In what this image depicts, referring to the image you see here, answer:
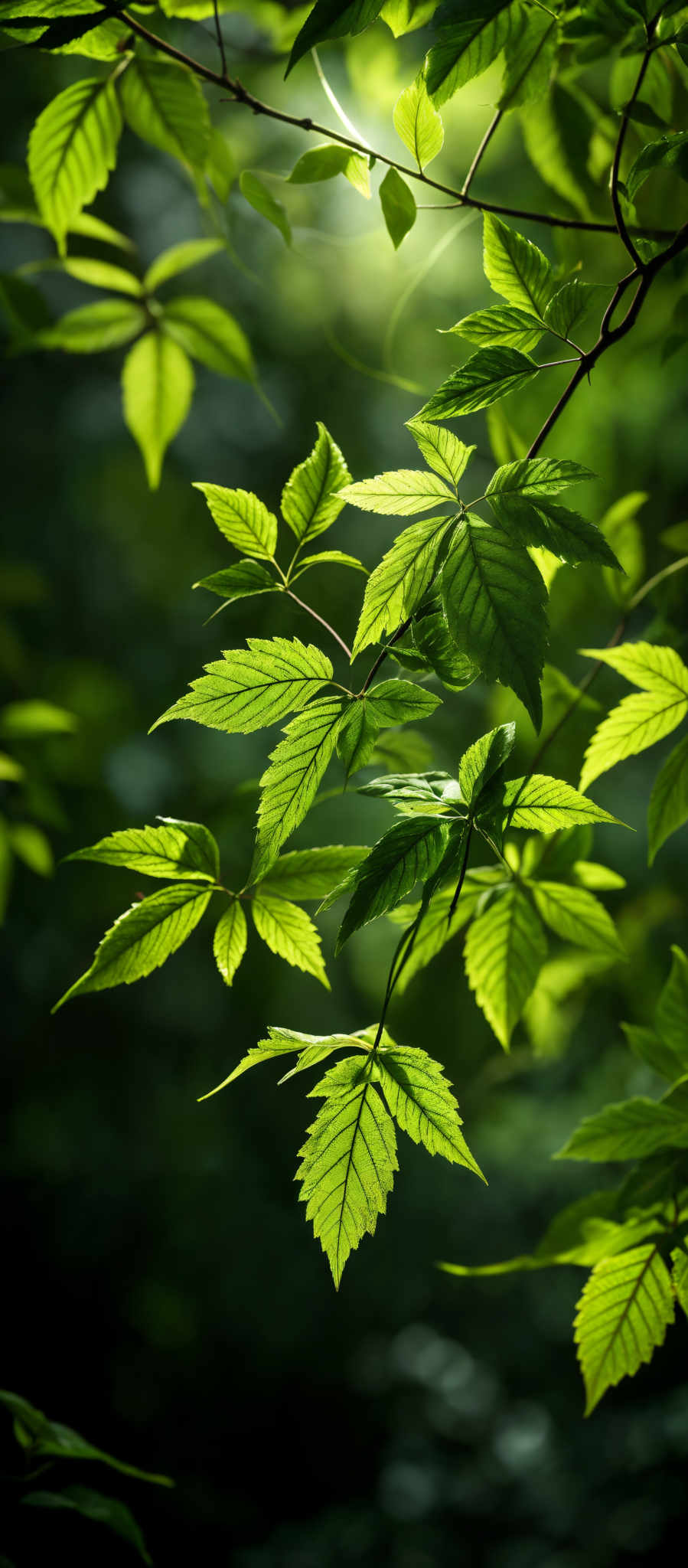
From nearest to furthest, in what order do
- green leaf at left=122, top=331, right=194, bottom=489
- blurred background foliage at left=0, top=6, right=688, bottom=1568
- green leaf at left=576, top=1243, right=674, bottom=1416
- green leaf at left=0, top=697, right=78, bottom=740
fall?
green leaf at left=576, top=1243, right=674, bottom=1416 < green leaf at left=122, top=331, right=194, bottom=489 < green leaf at left=0, top=697, right=78, bottom=740 < blurred background foliage at left=0, top=6, right=688, bottom=1568

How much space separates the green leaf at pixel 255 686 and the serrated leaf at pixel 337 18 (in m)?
0.15

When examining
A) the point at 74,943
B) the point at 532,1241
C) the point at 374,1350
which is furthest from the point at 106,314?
the point at 374,1350

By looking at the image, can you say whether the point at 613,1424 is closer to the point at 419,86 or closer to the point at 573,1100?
the point at 573,1100

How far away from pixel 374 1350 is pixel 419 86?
1795 millimetres

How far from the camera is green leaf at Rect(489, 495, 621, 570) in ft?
0.77

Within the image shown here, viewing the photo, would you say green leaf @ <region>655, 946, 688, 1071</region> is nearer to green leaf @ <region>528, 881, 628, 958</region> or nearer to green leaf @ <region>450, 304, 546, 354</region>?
green leaf @ <region>528, 881, 628, 958</region>

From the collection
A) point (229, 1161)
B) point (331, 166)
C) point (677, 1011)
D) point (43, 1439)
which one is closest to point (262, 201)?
point (331, 166)

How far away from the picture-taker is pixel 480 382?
237mm

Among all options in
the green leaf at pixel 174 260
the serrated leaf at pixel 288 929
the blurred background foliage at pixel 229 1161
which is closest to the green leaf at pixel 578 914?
the serrated leaf at pixel 288 929

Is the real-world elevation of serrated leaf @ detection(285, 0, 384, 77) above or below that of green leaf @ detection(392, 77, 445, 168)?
above

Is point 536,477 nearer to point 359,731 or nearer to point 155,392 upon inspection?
point 359,731

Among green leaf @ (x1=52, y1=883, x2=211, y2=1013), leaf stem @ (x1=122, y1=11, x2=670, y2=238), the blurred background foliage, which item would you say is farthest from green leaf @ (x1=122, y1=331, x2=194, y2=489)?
the blurred background foliage

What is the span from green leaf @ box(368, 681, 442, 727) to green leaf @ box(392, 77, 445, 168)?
17 cm

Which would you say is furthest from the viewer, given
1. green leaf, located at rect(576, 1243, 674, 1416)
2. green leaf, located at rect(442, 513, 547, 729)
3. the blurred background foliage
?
the blurred background foliage
